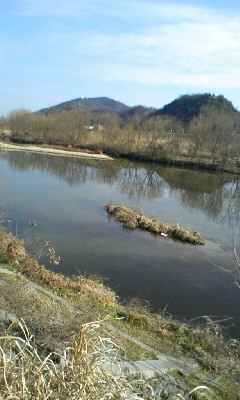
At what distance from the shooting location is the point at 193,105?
108 m

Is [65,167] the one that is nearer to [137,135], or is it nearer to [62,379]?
[137,135]

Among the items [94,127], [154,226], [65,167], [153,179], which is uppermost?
[94,127]

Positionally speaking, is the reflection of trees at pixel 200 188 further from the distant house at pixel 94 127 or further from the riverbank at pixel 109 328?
the distant house at pixel 94 127

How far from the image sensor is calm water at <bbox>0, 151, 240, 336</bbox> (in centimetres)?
1194

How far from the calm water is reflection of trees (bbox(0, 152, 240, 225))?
0.09 m

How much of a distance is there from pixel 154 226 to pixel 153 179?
18495 millimetres

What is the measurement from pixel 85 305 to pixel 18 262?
282 centimetres

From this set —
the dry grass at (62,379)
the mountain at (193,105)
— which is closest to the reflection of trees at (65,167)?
the dry grass at (62,379)

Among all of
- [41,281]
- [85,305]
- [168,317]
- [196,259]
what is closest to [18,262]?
[41,281]

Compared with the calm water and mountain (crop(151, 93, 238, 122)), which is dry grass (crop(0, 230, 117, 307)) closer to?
the calm water

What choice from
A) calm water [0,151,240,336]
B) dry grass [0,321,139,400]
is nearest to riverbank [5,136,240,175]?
calm water [0,151,240,336]

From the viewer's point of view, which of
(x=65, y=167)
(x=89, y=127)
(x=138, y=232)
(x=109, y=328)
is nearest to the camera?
(x=109, y=328)

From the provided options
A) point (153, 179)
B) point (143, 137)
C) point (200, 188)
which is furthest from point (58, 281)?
point (143, 137)

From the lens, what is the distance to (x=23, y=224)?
16.7 m
